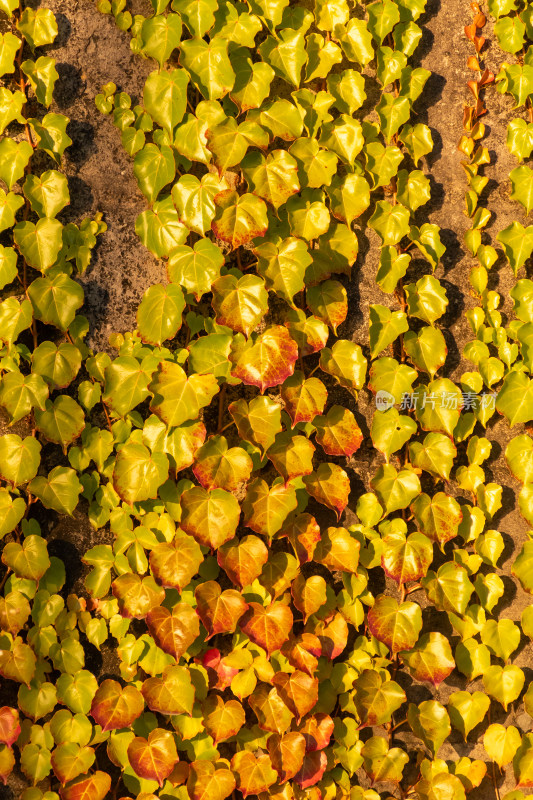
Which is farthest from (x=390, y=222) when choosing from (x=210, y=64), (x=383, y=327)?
(x=210, y=64)

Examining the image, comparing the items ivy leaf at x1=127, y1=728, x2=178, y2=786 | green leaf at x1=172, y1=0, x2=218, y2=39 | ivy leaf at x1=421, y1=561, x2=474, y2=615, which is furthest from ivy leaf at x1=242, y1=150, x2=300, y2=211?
ivy leaf at x1=127, y1=728, x2=178, y2=786

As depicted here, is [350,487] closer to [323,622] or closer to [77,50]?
[323,622]

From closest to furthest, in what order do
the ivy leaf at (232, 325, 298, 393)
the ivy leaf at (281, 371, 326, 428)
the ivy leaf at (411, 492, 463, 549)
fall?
the ivy leaf at (232, 325, 298, 393)
the ivy leaf at (281, 371, 326, 428)
the ivy leaf at (411, 492, 463, 549)

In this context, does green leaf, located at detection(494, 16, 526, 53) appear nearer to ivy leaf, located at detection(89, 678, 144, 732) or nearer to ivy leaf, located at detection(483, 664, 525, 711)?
ivy leaf, located at detection(483, 664, 525, 711)

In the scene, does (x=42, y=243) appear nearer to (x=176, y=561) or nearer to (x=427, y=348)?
(x=176, y=561)

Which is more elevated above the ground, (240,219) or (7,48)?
(7,48)
